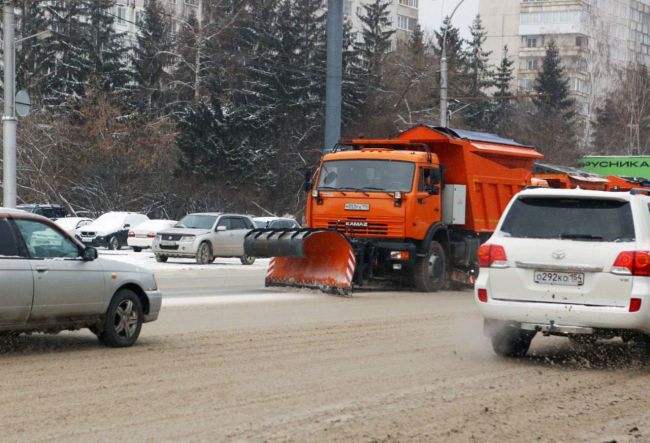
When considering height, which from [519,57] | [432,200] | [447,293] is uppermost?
[519,57]

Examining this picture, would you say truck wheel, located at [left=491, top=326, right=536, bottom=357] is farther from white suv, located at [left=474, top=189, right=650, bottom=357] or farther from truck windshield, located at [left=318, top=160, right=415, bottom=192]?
truck windshield, located at [left=318, top=160, right=415, bottom=192]

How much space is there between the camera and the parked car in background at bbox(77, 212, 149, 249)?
148ft

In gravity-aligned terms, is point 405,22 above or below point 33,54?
above

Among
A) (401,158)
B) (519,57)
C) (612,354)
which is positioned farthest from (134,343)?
(519,57)

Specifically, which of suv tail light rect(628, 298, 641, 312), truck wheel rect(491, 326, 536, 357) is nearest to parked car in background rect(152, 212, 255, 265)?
truck wheel rect(491, 326, 536, 357)

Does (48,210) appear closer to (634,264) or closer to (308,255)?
(308,255)

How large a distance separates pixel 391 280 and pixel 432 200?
2086 millimetres

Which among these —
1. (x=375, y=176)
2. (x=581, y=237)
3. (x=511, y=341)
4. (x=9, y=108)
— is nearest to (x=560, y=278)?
(x=581, y=237)

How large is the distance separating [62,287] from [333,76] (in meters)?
30.0

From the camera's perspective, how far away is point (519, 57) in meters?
108

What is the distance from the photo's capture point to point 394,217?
2212 cm

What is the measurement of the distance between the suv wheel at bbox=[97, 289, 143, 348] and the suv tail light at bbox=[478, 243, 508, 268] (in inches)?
153

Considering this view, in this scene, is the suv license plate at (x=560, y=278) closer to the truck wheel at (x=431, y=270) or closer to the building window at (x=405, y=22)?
the truck wheel at (x=431, y=270)

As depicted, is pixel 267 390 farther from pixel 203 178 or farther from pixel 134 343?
pixel 203 178
